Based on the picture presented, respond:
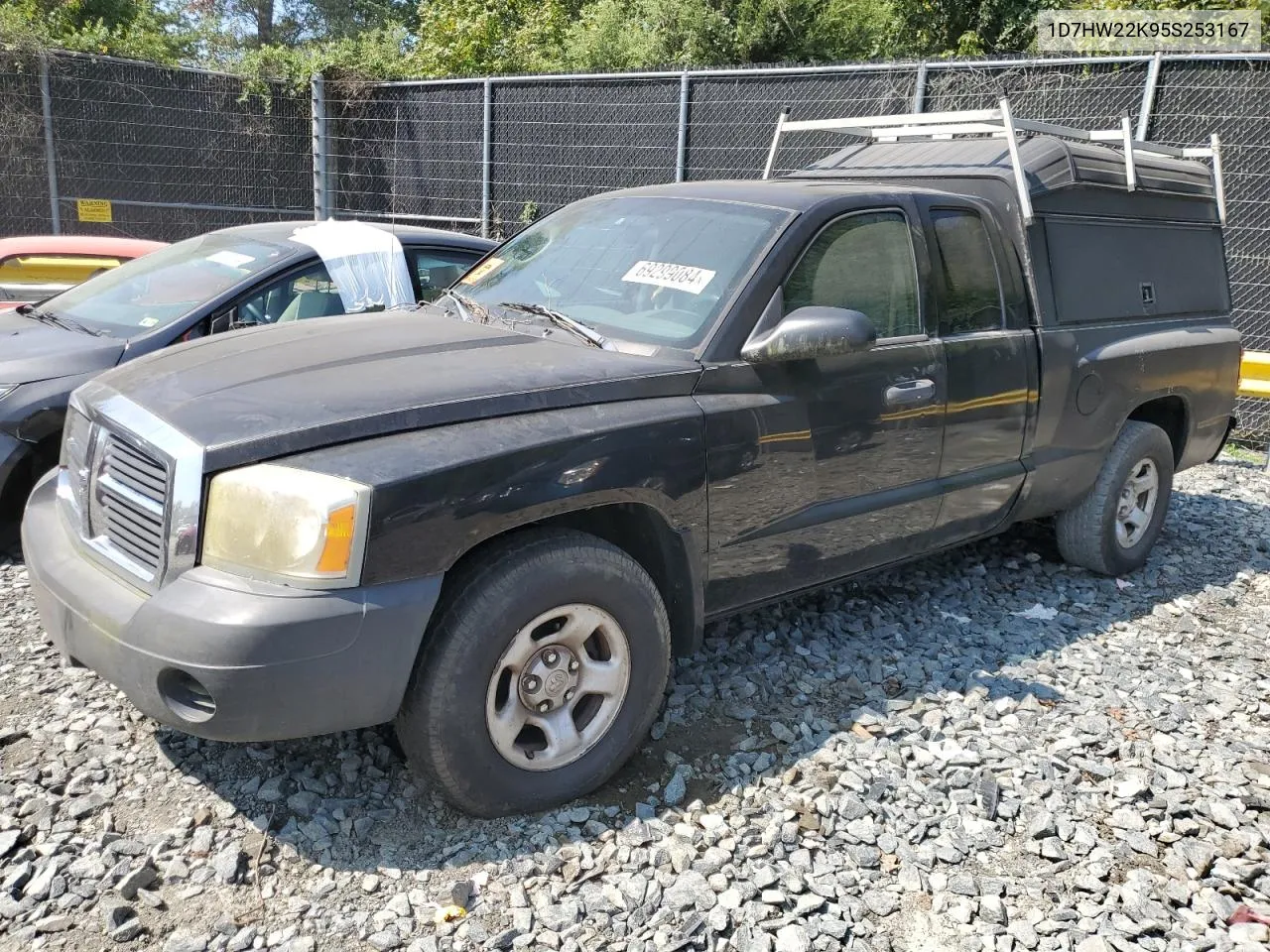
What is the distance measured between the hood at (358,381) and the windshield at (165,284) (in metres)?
1.54

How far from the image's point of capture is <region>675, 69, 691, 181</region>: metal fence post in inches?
384

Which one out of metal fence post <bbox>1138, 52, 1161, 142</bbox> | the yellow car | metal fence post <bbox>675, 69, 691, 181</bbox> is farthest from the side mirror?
metal fence post <bbox>675, 69, 691, 181</bbox>

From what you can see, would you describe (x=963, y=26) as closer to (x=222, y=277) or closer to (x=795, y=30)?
(x=795, y=30)

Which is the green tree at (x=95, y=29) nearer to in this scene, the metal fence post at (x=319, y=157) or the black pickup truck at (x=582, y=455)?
the metal fence post at (x=319, y=157)

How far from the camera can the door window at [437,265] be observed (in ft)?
18.9

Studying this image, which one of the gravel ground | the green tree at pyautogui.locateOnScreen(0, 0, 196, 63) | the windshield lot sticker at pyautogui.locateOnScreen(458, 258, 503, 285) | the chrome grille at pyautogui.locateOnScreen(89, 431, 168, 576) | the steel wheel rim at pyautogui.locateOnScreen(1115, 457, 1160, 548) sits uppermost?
the green tree at pyautogui.locateOnScreen(0, 0, 196, 63)

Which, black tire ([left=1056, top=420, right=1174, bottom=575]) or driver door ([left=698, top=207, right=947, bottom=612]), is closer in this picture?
driver door ([left=698, top=207, right=947, bottom=612])

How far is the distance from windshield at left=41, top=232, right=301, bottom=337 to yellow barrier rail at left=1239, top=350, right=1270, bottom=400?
663 cm

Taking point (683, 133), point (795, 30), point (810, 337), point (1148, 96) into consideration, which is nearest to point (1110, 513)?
point (810, 337)

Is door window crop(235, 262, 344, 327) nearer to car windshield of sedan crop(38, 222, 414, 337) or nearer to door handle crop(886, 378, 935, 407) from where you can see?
car windshield of sedan crop(38, 222, 414, 337)

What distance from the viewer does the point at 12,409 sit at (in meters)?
4.35

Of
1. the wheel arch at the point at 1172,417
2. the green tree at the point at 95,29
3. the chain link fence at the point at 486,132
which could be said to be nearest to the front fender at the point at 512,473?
the wheel arch at the point at 1172,417

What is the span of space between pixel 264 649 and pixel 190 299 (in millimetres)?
3079

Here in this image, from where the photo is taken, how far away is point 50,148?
37.1ft
